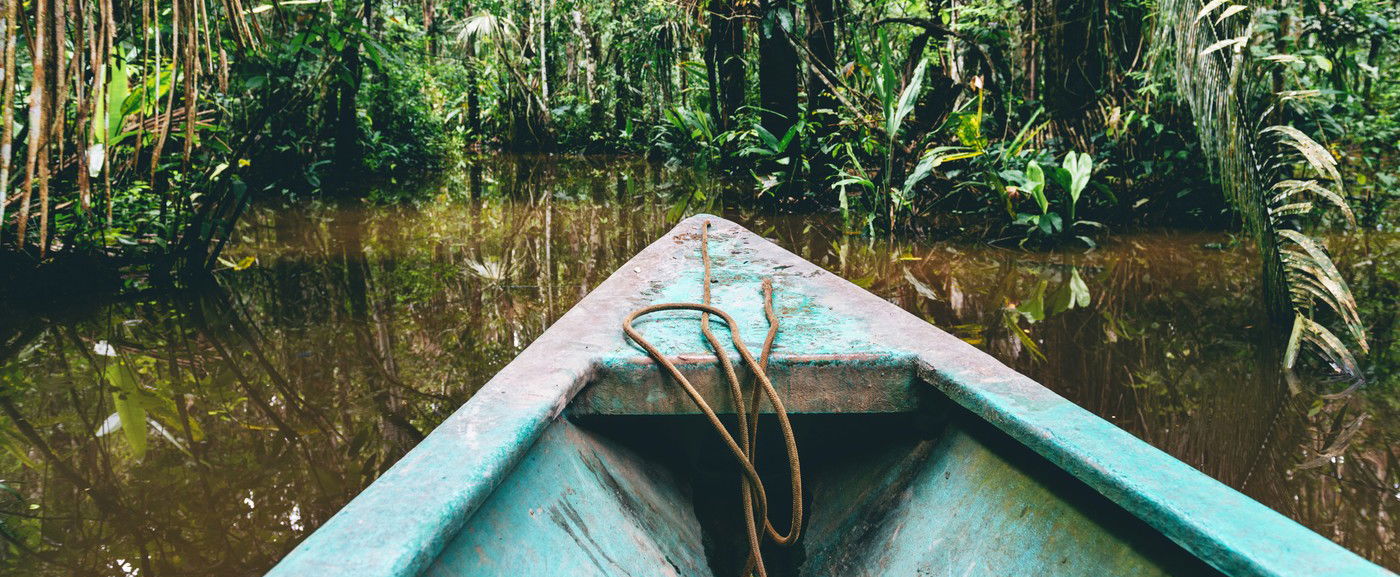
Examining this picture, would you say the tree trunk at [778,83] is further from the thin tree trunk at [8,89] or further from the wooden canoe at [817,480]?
the thin tree trunk at [8,89]

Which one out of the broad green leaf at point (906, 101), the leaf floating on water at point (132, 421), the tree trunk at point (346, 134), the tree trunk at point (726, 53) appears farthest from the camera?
the tree trunk at point (346, 134)

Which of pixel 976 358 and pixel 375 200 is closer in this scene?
pixel 976 358

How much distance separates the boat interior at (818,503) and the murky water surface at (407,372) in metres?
0.73

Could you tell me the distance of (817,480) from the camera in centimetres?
161

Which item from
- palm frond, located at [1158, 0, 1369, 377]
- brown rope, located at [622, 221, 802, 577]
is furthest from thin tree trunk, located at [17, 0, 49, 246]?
palm frond, located at [1158, 0, 1369, 377]

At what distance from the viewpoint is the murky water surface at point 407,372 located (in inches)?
66.1

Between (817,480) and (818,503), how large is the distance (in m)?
0.05

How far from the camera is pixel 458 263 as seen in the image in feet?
13.7

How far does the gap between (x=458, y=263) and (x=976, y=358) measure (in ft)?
10.9

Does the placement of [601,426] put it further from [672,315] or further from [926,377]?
[926,377]

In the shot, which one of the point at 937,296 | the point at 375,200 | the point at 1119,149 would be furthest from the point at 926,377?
the point at 375,200

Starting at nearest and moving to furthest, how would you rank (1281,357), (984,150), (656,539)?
1. (656,539)
2. (1281,357)
3. (984,150)

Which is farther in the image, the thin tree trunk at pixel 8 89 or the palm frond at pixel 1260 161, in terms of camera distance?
the palm frond at pixel 1260 161

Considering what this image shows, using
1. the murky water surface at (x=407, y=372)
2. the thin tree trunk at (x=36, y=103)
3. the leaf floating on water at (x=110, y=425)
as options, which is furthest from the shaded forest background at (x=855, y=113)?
the leaf floating on water at (x=110, y=425)
